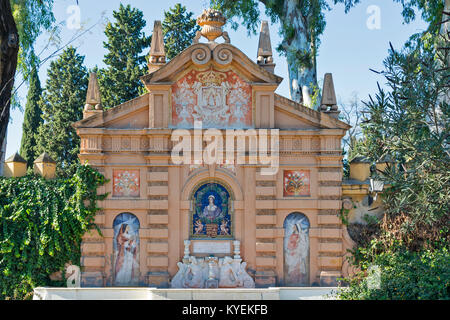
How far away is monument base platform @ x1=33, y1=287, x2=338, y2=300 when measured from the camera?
1555 centimetres

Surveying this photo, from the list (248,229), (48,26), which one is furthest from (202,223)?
(48,26)

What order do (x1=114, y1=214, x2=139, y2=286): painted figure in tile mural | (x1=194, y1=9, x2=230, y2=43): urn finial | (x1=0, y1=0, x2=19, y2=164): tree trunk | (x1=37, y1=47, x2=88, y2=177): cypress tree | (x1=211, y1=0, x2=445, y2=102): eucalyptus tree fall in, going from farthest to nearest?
(x1=37, y1=47, x2=88, y2=177): cypress tree
(x1=211, y1=0, x2=445, y2=102): eucalyptus tree
(x1=194, y1=9, x2=230, y2=43): urn finial
(x1=114, y1=214, x2=139, y2=286): painted figure in tile mural
(x1=0, y1=0, x2=19, y2=164): tree trunk

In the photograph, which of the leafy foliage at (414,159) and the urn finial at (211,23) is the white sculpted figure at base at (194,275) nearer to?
the leafy foliage at (414,159)

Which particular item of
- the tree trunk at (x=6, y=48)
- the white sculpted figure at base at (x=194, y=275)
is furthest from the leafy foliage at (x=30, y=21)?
the white sculpted figure at base at (x=194, y=275)

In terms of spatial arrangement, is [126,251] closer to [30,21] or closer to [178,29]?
[30,21]

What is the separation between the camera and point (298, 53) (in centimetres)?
2419

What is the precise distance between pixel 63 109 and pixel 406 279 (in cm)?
2290

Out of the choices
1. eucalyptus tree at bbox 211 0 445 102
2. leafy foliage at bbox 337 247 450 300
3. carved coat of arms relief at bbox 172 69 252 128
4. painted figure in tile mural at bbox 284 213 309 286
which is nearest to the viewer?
leafy foliage at bbox 337 247 450 300

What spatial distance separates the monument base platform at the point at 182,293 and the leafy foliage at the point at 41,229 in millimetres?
1222

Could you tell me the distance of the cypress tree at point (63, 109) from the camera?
32.1m

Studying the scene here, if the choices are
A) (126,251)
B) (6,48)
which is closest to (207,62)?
(6,48)

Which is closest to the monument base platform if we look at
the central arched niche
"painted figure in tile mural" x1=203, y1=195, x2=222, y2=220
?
the central arched niche

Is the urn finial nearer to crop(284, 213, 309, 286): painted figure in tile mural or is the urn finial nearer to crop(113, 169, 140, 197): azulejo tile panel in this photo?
crop(113, 169, 140, 197): azulejo tile panel

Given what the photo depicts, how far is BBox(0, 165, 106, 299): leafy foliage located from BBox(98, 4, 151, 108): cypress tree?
15.4m
